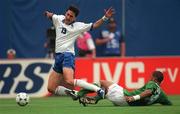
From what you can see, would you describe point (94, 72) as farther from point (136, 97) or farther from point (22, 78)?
point (136, 97)

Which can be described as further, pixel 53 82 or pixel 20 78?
pixel 20 78

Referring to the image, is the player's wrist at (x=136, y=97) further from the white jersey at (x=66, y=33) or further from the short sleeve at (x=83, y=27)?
the short sleeve at (x=83, y=27)

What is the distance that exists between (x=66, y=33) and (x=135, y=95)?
2.14m

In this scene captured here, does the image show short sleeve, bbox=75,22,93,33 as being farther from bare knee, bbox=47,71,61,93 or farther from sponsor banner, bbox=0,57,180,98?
sponsor banner, bbox=0,57,180,98

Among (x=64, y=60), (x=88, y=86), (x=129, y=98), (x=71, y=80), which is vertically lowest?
(x=129, y=98)

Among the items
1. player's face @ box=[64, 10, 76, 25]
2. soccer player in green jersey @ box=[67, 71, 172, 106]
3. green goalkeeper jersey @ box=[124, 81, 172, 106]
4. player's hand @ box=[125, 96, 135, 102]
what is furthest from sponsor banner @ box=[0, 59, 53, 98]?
player's hand @ box=[125, 96, 135, 102]

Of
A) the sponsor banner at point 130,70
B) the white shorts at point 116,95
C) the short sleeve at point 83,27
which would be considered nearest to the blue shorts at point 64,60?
the short sleeve at point 83,27

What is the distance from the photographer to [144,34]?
26047 mm

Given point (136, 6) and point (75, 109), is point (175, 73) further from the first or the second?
point (75, 109)

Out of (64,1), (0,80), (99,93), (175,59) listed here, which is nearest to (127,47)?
(64,1)

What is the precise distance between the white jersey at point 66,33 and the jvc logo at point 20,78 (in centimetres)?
473

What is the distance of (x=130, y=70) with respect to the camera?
21422 mm

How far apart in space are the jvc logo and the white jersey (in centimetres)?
473

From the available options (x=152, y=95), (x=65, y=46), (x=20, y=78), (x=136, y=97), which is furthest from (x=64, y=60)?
(x=20, y=78)
